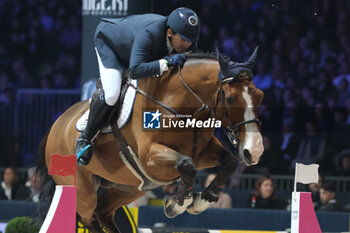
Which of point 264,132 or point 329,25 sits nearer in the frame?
point 264,132

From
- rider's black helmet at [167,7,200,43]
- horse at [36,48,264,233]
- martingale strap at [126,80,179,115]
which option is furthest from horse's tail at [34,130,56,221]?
rider's black helmet at [167,7,200,43]

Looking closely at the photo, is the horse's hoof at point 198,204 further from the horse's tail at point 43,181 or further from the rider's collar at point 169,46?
the horse's tail at point 43,181

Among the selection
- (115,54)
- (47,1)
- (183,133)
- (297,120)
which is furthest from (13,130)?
(183,133)

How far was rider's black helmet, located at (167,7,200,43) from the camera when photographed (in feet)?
16.4

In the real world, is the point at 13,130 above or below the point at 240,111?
below

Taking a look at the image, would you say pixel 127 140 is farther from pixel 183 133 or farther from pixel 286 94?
pixel 286 94

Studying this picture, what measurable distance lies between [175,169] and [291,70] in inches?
168

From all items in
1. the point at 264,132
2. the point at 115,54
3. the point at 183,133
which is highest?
the point at 115,54

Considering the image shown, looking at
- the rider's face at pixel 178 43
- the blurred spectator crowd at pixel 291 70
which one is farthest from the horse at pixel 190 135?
the blurred spectator crowd at pixel 291 70

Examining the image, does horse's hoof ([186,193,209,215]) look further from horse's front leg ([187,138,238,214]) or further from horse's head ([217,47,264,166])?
horse's head ([217,47,264,166])

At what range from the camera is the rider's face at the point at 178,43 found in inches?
201

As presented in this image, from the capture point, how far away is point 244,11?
32.6 feet

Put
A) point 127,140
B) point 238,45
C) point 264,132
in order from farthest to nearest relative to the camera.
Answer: point 238,45 < point 264,132 < point 127,140

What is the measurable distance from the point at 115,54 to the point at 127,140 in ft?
2.34
